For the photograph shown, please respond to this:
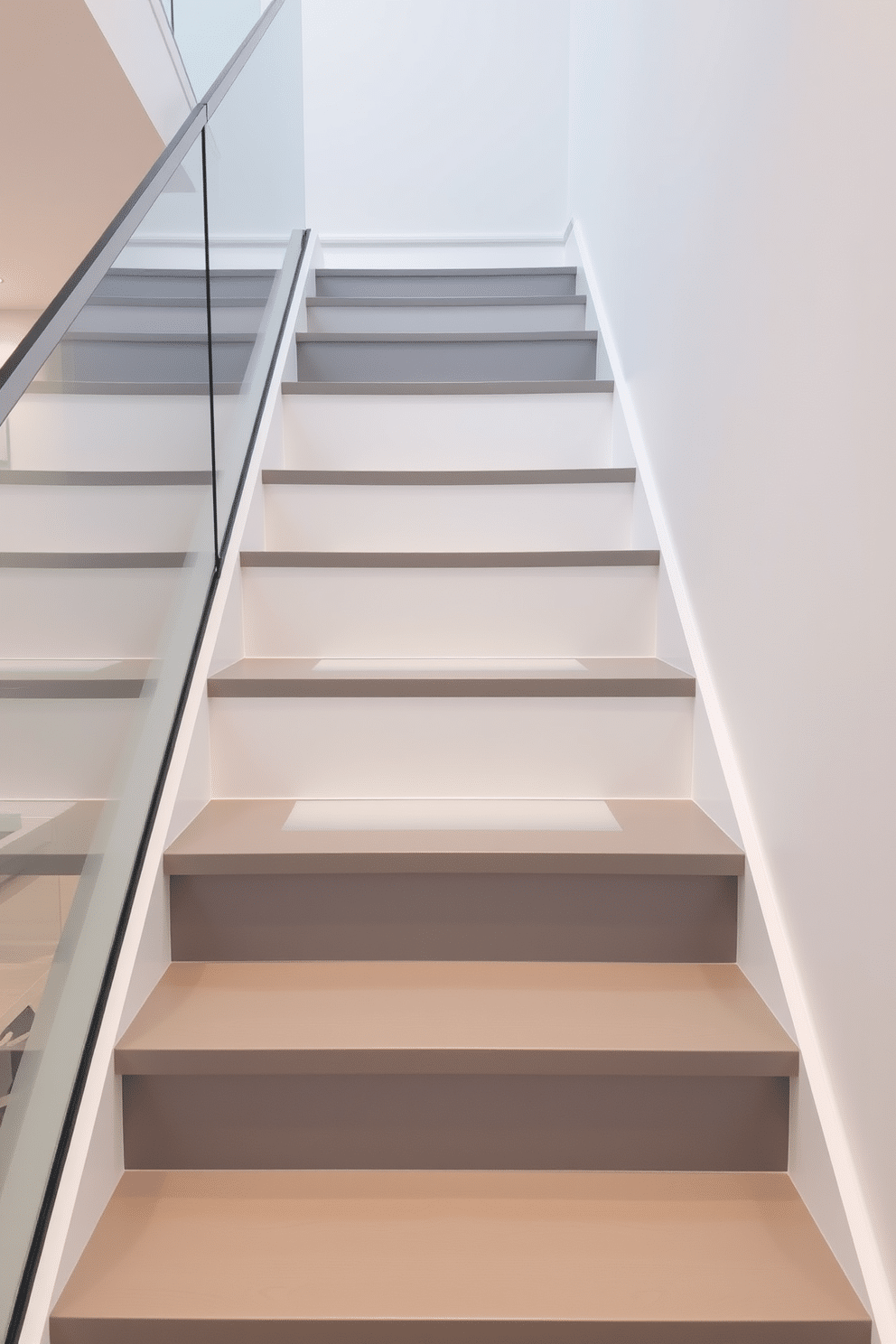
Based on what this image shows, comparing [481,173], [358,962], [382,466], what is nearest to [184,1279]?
[358,962]

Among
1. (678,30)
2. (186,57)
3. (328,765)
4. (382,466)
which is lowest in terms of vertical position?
(328,765)

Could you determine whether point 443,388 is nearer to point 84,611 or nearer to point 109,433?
point 109,433

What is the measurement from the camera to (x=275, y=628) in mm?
1948

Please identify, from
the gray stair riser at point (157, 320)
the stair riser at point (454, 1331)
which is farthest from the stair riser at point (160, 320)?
the stair riser at point (454, 1331)

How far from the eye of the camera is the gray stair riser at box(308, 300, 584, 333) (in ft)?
9.79

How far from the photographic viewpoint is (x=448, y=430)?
2420 millimetres

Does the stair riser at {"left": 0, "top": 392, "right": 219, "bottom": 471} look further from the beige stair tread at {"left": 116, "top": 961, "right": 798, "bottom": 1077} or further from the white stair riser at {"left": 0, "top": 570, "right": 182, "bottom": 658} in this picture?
the beige stair tread at {"left": 116, "top": 961, "right": 798, "bottom": 1077}

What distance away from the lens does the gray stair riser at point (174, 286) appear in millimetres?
1250

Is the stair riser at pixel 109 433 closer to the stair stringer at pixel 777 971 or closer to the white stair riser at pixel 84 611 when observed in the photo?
the white stair riser at pixel 84 611

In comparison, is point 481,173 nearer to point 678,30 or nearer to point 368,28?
point 368,28

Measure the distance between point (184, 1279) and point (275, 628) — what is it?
121 cm

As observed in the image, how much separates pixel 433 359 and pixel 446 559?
1.04 metres

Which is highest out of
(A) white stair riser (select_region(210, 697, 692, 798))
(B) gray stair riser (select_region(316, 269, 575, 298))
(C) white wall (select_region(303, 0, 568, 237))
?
(C) white wall (select_region(303, 0, 568, 237))

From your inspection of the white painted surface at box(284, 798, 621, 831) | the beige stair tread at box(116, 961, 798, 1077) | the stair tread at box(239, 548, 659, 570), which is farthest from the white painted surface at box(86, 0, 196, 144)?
the beige stair tread at box(116, 961, 798, 1077)
